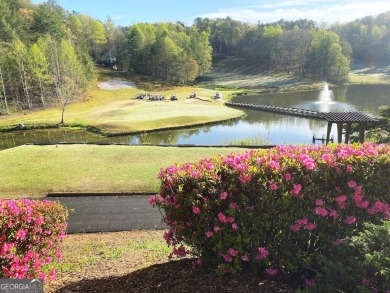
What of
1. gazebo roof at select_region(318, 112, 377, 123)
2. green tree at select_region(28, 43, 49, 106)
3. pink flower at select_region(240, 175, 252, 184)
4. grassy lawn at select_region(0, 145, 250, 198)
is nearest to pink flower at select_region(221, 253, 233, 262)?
pink flower at select_region(240, 175, 252, 184)

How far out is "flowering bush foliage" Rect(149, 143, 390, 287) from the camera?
5.62 meters

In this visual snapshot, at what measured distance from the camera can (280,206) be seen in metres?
5.61

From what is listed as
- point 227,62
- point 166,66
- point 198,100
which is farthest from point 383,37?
point 198,100

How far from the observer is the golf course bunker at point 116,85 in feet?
276

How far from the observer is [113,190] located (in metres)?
17.9

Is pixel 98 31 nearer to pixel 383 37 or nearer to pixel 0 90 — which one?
pixel 0 90

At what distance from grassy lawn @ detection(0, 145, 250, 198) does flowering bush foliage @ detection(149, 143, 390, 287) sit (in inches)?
490

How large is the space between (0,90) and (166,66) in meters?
49.7

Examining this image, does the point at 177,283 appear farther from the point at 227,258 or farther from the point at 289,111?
the point at 289,111

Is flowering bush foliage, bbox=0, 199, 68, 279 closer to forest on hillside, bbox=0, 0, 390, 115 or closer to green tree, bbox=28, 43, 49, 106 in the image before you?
forest on hillside, bbox=0, 0, 390, 115

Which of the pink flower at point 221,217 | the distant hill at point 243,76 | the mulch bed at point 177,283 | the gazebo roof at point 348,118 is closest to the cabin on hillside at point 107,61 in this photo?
the distant hill at point 243,76

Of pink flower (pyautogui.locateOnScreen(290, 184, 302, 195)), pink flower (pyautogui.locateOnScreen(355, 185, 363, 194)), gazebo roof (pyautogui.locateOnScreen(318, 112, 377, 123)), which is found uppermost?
pink flower (pyautogui.locateOnScreen(290, 184, 302, 195))

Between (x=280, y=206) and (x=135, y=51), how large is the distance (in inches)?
4044

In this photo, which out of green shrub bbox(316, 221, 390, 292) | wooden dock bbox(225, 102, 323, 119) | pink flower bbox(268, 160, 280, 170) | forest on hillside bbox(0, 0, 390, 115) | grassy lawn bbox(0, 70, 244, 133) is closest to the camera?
green shrub bbox(316, 221, 390, 292)
